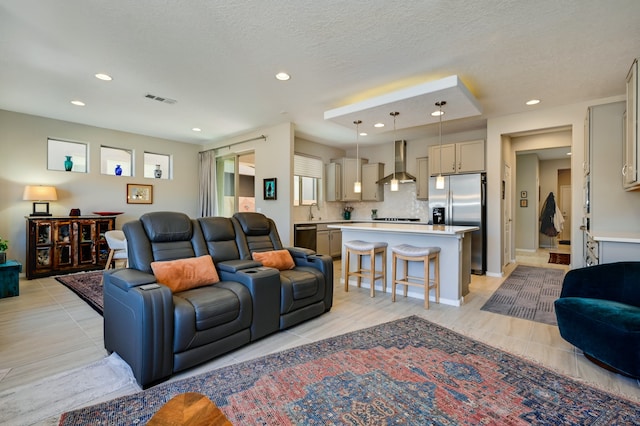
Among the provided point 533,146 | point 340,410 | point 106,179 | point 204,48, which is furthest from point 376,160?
point 340,410

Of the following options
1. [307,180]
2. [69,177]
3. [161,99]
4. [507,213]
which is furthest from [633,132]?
[69,177]

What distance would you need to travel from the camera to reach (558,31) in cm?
267

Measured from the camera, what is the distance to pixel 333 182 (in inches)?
293

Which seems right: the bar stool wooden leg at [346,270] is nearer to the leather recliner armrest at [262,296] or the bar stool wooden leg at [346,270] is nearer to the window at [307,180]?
the leather recliner armrest at [262,296]

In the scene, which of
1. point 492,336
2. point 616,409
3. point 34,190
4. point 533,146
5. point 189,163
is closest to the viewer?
point 616,409

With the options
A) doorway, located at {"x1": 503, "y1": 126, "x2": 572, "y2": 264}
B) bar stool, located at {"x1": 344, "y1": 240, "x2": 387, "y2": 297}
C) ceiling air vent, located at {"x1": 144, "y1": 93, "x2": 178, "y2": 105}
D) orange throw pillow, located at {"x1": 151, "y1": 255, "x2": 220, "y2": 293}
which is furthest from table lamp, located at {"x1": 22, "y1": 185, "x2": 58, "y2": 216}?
doorway, located at {"x1": 503, "y1": 126, "x2": 572, "y2": 264}

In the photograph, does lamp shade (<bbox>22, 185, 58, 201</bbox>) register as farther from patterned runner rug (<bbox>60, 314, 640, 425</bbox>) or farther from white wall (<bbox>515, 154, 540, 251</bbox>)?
white wall (<bbox>515, 154, 540, 251</bbox>)

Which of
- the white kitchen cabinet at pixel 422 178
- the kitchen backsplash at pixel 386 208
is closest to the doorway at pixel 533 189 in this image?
the white kitchen cabinet at pixel 422 178

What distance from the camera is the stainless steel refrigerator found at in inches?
210

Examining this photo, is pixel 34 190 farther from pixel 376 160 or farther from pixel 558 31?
pixel 558 31

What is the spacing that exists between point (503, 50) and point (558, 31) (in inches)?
17.3

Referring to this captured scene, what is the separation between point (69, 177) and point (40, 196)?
74 cm

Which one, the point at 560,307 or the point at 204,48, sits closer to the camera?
the point at 560,307

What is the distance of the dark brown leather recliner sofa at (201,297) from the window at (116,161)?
4370mm
